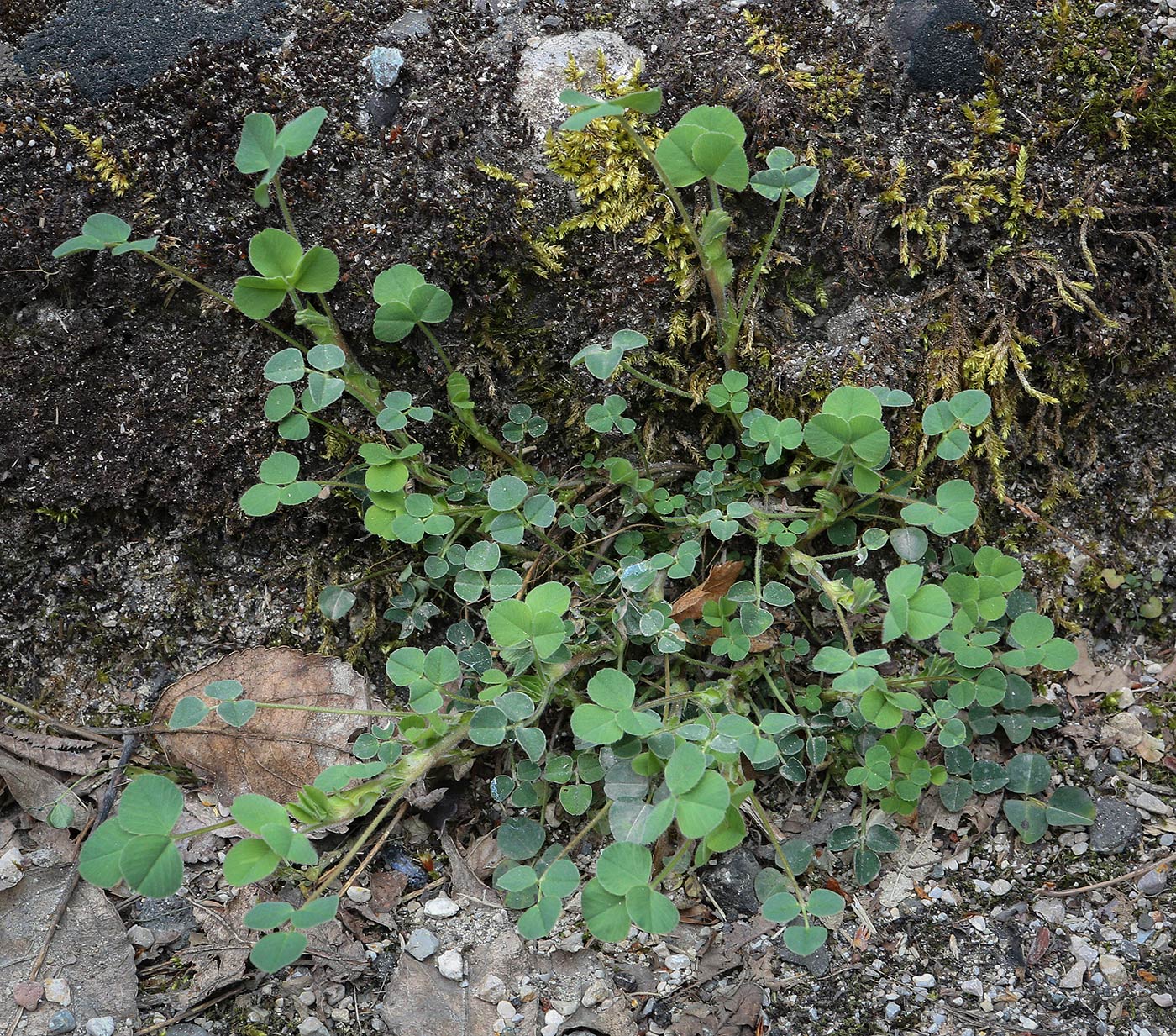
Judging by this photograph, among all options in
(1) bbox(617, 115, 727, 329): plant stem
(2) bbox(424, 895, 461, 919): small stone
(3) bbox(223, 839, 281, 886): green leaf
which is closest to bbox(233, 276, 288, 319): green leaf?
(1) bbox(617, 115, 727, 329): plant stem

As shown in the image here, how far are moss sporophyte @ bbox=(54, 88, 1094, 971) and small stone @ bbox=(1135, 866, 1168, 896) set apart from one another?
12cm

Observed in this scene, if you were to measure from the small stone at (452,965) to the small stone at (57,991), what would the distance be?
2.11 ft

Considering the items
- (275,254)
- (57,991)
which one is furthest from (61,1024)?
(275,254)

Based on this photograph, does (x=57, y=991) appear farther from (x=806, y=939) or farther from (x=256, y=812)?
(x=806, y=939)

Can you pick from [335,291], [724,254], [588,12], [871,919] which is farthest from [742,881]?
[588,12]

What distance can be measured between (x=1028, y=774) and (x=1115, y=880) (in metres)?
0.22

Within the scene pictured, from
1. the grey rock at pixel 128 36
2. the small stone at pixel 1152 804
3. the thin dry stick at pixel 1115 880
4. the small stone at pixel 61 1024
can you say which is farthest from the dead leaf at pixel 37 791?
the small stone at pixel 1152 804

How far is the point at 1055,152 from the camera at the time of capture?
192cm

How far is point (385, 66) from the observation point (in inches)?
75.7

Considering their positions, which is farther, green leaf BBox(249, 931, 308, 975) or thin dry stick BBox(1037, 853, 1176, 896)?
thin dry stick BBox(1037, 853, 1176, 896)

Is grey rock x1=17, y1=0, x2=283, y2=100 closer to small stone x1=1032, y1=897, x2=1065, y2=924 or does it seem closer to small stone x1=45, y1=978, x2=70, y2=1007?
small stone x1=45, y1=978, x2=70, y2=1007

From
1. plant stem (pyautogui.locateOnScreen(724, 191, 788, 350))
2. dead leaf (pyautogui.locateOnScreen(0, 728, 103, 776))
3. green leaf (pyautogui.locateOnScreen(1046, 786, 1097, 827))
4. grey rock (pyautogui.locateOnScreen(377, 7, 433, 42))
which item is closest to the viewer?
green leaf (pyautogui.locateOnScreen(1046, 786, 1097, 827))

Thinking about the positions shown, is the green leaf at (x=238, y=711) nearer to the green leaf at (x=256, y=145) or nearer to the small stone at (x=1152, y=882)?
the green leaf at (x=256, y=145)

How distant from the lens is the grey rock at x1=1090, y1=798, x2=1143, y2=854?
1656 millimetres
